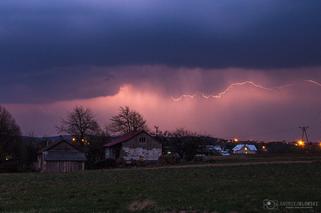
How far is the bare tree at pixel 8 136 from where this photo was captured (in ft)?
388

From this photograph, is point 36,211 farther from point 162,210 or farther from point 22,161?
point 22,161

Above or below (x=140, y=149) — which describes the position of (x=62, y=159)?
below

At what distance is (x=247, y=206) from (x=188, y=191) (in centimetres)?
811

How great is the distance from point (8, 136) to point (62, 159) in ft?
101

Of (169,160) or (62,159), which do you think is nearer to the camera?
(62,159)

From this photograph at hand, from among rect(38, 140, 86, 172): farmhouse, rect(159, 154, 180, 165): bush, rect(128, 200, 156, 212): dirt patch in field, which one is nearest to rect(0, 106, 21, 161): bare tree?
rect(38, 140, 86, 172): farmhouse

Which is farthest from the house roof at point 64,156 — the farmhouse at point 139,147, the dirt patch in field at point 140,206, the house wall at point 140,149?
the dirt patch in field at point 140,206

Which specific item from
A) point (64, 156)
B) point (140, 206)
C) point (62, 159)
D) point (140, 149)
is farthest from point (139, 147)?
point (140, 206)

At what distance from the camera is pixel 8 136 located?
125688mm

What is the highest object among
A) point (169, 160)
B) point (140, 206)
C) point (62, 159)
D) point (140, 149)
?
point (140, 149)

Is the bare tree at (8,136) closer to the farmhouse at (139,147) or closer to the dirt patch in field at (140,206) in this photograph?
the farmhouse at (139,147)

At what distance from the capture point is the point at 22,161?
116m

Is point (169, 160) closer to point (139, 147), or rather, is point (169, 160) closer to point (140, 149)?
point (140, 149)

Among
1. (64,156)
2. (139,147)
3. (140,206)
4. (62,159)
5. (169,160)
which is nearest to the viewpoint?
(140,206)
